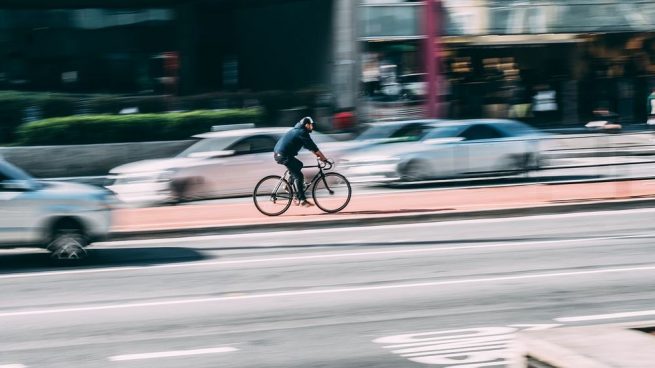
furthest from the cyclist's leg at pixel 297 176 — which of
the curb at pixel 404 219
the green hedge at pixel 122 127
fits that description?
the green hedge at pixel 122 127

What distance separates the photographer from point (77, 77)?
121 ft

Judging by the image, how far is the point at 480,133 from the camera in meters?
22.3

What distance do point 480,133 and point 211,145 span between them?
5514mm

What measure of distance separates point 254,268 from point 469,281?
2.76 metres

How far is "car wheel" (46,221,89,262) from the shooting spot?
13336 mm

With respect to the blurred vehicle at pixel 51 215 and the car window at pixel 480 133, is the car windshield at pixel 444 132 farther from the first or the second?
the blurred vehicle at pixel 51 215

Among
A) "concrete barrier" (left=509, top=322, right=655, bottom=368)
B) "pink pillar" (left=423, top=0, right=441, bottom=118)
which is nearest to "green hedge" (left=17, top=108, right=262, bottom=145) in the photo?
"pink pillar" (left=423, top=0, right=441, bottom=118)

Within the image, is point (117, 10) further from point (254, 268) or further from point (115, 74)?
point (254, 268)

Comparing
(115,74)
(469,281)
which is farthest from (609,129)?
(115,74)

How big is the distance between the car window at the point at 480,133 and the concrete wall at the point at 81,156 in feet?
24.3

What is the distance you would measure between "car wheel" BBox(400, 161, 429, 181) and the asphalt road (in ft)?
18.4

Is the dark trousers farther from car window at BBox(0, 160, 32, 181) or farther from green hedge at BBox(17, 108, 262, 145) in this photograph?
green hedge at BBox(17, 108, 262, 145)

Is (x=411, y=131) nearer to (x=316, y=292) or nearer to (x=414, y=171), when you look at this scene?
(x=414, y=171)

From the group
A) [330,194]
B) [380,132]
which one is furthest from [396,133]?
[330,194]
